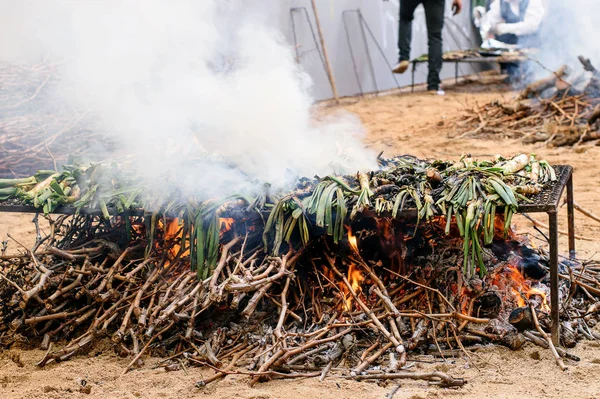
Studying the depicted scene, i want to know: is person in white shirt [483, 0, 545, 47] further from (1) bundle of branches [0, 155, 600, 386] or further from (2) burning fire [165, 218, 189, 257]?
(2) burning fire [165, 218, 189, 257]

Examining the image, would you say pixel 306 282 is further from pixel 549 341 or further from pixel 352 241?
pixel 549 341

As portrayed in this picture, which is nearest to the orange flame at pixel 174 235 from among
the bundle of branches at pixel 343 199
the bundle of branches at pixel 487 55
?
the bundle of branches at pixel 343 199

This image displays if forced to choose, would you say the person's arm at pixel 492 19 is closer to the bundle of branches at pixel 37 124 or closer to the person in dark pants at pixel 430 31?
the person in dark pants at pixel 430 31

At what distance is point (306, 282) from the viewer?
3.86 meters

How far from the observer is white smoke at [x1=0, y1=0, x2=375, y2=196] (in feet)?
14.8

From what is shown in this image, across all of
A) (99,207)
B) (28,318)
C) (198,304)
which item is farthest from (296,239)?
(28,318)

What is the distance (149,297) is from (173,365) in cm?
50

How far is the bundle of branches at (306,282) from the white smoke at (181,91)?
0.40 meters

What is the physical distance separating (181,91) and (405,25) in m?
7.40

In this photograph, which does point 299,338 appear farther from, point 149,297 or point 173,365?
point 149,297

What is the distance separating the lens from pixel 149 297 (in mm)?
3822

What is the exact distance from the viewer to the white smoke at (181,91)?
14.8 feet

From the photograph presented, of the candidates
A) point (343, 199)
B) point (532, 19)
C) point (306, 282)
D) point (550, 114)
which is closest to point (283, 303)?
point (306, 282)

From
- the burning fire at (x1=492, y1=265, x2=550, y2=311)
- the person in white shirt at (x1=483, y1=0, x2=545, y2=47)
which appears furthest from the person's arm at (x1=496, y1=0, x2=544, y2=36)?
the burning fire at (x1=492, y1=265, x2=550, y2=311)
